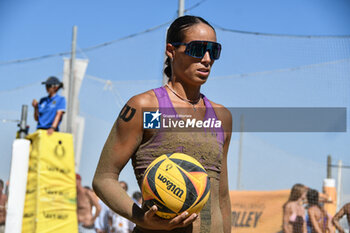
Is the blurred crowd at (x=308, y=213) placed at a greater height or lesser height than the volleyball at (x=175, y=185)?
lesser

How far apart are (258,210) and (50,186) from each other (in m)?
3.99

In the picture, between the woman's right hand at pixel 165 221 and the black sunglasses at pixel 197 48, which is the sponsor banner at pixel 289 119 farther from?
the woman's right hand at pixel 165 221

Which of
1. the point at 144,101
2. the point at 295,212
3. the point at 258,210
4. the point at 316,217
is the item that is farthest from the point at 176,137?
the point at 258,210

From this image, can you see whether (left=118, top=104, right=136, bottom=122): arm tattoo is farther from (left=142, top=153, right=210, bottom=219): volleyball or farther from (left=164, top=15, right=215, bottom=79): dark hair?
(left=164, top=15, right=215, bottom=79): dark hair

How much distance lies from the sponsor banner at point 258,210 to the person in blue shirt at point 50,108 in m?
3.58

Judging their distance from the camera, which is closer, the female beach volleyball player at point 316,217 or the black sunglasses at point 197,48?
the black sunglasses at point 197,48

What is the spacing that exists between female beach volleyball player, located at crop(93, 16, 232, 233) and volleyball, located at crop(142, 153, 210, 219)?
94 mm

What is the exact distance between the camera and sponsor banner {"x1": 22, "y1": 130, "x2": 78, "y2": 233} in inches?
323

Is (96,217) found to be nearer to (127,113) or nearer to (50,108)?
(50,108)

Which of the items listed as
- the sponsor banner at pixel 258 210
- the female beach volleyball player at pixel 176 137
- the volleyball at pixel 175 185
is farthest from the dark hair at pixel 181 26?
the sponsor banner at pixel 258 210

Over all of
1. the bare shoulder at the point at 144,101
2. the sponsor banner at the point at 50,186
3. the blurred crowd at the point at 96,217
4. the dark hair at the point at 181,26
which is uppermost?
the dark hair at the point at 181,26

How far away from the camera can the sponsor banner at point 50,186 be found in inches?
323

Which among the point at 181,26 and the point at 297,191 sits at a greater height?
the point at 181,26

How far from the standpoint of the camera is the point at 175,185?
2.41 metres
